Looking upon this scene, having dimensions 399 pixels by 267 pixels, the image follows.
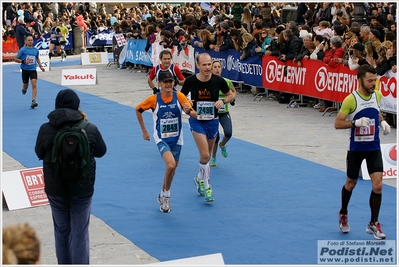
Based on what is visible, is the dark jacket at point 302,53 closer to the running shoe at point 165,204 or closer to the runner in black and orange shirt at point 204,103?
the runner in black and orange shirt at point 204,103

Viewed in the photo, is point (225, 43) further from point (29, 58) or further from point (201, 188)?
point (201, 188)

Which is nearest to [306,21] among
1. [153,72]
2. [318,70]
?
[318,70]

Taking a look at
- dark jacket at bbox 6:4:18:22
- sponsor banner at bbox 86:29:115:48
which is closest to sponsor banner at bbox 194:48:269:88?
sponsor banner at bbox 86:29:115:48

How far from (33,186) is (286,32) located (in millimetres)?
10470

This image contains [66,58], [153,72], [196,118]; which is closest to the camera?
[196,118]

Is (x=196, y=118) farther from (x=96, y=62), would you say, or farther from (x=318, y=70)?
(x=96, y=62)

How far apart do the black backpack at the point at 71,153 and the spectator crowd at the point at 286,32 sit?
30.1ft

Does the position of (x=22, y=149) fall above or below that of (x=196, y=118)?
below

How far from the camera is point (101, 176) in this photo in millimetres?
12289

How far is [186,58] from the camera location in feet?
83.5

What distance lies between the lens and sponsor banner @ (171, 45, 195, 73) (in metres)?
25.1

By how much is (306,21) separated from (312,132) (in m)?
11.2

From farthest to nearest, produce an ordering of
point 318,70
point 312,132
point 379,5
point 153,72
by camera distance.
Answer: point 379,5 → point 318,70 → point 312,132 → point 153,72

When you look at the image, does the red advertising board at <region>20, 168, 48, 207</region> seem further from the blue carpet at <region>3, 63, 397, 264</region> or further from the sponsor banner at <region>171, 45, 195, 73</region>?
the sponsor banner at <region>171, 45, 195, 73</region>
